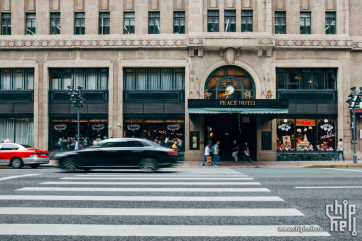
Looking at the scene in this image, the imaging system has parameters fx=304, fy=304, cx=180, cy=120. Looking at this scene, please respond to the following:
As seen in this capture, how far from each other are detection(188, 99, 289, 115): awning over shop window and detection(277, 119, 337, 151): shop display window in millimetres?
4127

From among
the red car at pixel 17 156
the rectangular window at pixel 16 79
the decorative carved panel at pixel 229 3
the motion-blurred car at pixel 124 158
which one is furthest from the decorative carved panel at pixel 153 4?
the motion-blurred car at pixel 124 158

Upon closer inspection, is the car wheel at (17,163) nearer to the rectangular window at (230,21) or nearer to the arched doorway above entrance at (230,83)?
A: the arched doorway above entrance at (230,83)

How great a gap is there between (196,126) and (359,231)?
1927 centimetres

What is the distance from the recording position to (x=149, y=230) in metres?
5.55

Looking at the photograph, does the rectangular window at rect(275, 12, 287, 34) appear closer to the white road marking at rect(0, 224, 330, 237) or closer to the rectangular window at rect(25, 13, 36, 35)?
the rectangular window at rect(25, 13, 36, 35)

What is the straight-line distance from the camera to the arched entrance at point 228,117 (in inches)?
982

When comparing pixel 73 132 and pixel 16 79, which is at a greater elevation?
pixel 16 79

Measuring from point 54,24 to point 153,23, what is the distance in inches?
329

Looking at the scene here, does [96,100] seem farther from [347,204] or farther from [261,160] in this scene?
[347,204]

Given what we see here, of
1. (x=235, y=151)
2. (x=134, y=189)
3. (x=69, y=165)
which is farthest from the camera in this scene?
(x=235, y=151)

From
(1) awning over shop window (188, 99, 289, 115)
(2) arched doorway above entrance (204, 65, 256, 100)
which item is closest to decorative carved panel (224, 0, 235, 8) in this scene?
(2) arched doorway above entrance (204, 65, 256, 100)

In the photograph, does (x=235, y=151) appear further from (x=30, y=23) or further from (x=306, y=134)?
(x=30, y=23)

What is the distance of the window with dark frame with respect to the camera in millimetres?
25094

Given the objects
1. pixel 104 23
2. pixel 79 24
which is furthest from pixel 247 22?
pixel 79 24
